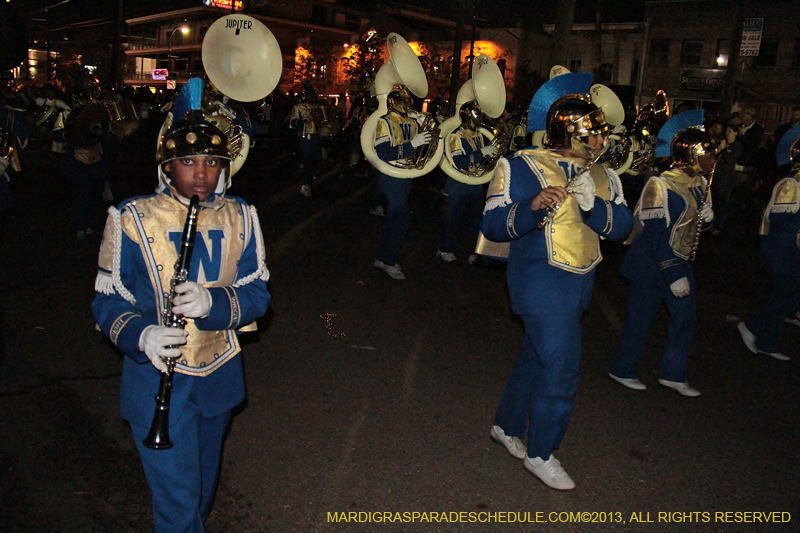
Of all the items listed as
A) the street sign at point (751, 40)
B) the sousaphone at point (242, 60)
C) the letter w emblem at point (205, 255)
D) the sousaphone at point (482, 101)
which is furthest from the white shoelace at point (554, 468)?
the street sign at point (751, 40)

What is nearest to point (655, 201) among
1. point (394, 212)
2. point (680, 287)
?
point (680, 287)

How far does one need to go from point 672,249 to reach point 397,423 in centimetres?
227

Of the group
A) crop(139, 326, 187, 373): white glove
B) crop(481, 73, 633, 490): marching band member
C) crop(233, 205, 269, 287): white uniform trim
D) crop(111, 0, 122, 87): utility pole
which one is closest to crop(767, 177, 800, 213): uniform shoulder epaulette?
crop(481, 73, 633, 490): marching band member

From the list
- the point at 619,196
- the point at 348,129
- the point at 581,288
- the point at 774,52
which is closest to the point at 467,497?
the point at 581,288

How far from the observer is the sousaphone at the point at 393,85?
25.0ft

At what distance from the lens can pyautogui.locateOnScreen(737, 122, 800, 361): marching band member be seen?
5.64 metres

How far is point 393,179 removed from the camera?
25.6 feet

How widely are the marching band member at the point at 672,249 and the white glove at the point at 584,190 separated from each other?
62.6 inches

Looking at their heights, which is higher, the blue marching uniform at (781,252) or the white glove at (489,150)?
the white glove at (489,150)

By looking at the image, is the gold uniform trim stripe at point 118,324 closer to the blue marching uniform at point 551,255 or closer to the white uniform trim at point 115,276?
the white uniform trim at point 115,276

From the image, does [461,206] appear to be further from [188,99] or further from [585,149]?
[188,99]

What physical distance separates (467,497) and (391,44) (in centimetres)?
580

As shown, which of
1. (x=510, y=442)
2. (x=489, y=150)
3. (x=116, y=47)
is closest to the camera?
(x=510, y=442)

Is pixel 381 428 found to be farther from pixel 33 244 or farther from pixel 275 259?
pixel 33 244
